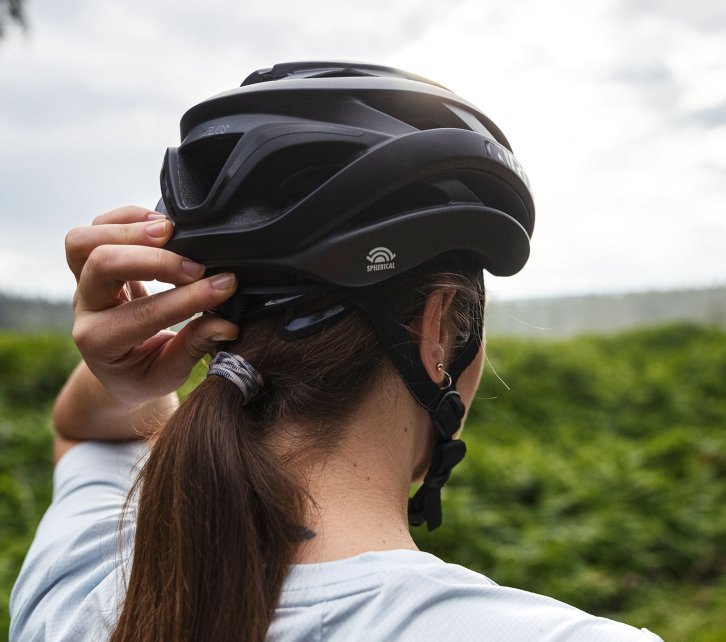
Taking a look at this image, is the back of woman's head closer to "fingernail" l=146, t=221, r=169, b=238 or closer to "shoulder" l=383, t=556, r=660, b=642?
"fingernail" l=146, t=221, r=169, b=238

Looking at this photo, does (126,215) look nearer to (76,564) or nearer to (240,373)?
(240,373)

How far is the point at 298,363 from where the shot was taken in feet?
5.38

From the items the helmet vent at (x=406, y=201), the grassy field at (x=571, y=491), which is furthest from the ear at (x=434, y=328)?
the grassy field at (x=571, y=491)

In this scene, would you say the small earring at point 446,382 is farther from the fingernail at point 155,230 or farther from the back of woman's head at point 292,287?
the fingernail at point 155,230

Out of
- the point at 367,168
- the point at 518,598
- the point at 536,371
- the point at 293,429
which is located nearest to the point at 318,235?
the point at 367,168

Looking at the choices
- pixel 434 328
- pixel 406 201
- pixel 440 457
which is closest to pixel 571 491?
pixel 440 457

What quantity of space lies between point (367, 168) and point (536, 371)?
11.7m

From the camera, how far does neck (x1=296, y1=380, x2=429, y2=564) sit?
4.88 feet

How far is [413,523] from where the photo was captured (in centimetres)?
224

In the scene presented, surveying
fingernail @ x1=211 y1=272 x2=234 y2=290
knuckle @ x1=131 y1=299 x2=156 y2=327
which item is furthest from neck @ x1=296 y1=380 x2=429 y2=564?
knuckle @ x1=131 y1=299 x2=156 y2=327

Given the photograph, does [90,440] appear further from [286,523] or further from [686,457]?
[686,457]

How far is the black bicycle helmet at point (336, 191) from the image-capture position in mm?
1670

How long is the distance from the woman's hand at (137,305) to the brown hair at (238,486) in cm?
15

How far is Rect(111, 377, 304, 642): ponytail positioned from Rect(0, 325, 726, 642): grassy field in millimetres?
3270
